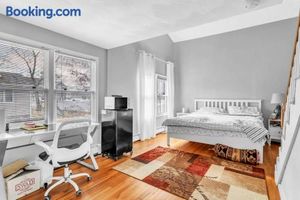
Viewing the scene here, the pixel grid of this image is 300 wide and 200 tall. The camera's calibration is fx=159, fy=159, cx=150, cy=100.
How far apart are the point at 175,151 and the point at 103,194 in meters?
1.87

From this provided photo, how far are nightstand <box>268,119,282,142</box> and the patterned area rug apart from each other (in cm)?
192

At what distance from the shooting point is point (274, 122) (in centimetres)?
403

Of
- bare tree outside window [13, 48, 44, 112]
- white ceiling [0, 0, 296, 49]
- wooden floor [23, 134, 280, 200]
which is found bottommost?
wooden floor [23, 134, 280, 200]

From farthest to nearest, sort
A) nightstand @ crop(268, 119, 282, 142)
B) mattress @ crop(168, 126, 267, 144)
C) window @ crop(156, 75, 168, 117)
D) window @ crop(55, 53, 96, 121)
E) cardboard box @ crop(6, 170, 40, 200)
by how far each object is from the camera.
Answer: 1. window @ crop(156, 75, 168, 117)
2. nightstand @ crop(268, 119, 282, 142)
3. mattress @ crop(168, 126, 267, 144)
4. window @ crop(55, 53, 96, 121)
5. cardboard box @ crop(6, 170, 40, 200)

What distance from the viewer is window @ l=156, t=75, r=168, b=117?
5.18m

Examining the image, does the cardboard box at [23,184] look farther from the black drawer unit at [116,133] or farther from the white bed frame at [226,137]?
the white bed frame at [226,137]

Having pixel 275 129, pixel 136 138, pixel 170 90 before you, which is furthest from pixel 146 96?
pixel 275 129

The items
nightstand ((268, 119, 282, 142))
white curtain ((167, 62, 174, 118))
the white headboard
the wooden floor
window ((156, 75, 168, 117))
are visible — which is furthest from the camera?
white curtain ((167, 62, 174, 118))

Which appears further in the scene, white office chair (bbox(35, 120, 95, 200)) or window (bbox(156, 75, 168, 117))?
window (bbox(156, 75, 168, 117))

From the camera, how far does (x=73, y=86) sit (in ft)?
9.87

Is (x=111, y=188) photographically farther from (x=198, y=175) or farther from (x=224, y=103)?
(x=224, y=103)

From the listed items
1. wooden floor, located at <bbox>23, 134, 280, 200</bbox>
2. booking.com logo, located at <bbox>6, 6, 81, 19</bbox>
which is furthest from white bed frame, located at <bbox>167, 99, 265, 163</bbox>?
booking.com logo, located at <bbox>6, 6, 81, 19</bbox>

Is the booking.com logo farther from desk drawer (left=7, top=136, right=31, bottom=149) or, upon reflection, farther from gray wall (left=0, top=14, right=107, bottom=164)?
desk drawer (left=7, top=136, right=31, bottom=149)

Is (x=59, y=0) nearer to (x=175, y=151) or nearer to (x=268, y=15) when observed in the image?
(x=175, y=151)
